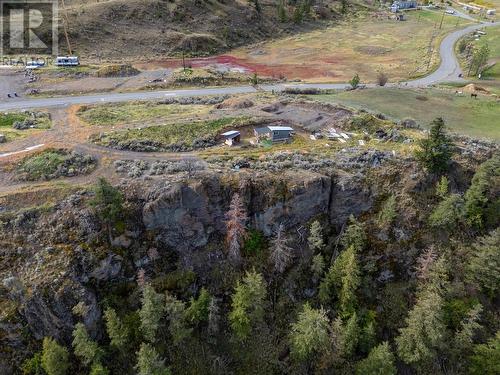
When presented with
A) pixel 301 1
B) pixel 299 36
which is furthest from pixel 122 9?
pixel 301 1

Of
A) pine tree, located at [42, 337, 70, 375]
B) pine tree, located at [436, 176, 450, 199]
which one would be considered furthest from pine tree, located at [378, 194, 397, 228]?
pine tree, located at [42, 337, 70, 375]

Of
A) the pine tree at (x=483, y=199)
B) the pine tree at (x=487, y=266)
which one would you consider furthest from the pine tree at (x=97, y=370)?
the pine tree at (x=483, y=199)

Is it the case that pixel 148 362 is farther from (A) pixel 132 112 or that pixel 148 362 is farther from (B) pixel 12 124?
(B) pixel 12 124

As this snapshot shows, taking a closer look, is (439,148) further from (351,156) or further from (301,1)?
(301,1)

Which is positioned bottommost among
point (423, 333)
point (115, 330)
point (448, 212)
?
point (115, 330)

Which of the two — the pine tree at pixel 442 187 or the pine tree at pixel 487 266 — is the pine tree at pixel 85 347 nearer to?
the pine tree at pixel 487 266

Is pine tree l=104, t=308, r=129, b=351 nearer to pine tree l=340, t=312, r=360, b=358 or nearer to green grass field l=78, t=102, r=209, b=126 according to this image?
pine tree l=340, t=312, r=360, b=358

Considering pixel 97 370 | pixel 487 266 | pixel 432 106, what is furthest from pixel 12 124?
pixel 432 106
